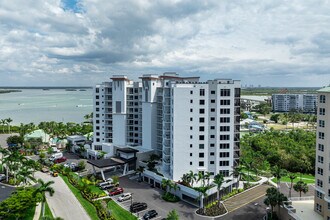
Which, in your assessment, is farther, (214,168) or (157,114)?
(157,114)

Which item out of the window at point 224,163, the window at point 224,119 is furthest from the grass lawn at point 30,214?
the window at point 224,119

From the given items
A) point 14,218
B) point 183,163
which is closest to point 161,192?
point 183,163

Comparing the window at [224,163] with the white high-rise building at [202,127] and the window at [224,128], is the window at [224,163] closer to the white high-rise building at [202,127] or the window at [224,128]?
the white high-rise building at [202,127]

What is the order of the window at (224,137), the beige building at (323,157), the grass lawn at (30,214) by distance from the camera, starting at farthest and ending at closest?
the window at (224,137)
the grass lawn at (30,214)
the beige building at (323,157)

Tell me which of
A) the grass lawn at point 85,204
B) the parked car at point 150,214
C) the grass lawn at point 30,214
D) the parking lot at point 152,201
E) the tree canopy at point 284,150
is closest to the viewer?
the grass lawn at point 30,214

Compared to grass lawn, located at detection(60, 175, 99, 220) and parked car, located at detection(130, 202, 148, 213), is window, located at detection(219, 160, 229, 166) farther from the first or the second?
Result: grass lawn, located at detection(60, 175, 99, 220)

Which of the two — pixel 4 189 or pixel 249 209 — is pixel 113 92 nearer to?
pixel 4 189
